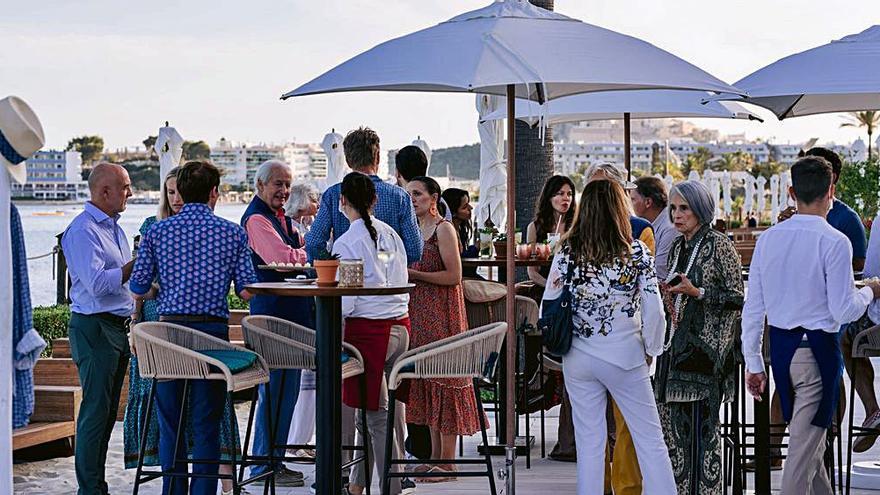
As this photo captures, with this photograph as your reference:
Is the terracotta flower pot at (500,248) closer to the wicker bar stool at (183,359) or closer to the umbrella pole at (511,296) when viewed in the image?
the umbrella pole at (511,296)

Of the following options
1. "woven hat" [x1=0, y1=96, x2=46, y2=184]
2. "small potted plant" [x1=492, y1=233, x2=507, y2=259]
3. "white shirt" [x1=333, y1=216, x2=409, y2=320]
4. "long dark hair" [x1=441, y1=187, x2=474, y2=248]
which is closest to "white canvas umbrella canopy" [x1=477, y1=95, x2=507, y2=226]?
"long dark hair" [x1=441, y1=187, x2=474, y2=248]

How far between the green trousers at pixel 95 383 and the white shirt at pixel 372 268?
120 centimetres

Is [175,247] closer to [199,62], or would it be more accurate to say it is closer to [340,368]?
[340,368]

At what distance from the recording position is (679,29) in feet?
108

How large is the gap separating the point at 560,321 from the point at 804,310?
41.1 inches

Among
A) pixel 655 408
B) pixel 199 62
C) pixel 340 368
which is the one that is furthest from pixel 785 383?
pixel 199 62

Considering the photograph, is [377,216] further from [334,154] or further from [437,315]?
[334,154]

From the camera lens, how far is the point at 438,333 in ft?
22.7

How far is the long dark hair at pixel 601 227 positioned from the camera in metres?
5.39

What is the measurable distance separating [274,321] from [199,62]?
4290 cm

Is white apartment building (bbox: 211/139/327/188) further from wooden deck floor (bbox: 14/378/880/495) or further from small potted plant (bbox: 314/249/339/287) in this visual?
small potted plant (bbox: 314/249/339/287)

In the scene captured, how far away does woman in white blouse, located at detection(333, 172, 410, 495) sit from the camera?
19.9 feet

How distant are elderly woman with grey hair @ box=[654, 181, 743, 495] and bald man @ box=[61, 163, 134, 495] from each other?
2.64 metres

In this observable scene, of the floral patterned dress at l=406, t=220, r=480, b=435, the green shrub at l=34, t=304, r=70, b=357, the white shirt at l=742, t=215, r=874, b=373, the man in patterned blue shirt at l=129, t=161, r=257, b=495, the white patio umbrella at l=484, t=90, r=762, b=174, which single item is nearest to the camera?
the white shirt at l=742, t=215, r=874, b=373
